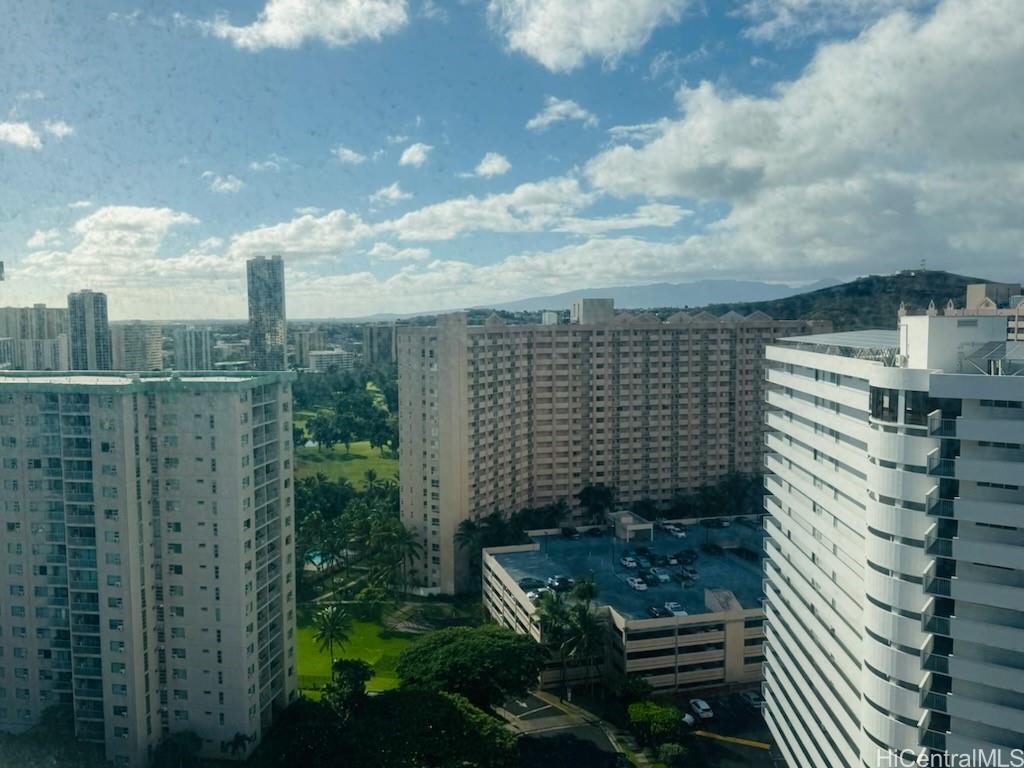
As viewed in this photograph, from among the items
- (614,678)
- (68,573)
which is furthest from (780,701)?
(68,573)

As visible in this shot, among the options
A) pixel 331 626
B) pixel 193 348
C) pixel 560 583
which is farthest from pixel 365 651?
pixel 193 348

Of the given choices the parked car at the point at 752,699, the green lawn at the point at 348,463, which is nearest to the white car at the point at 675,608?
the parked car at the point at 752,699

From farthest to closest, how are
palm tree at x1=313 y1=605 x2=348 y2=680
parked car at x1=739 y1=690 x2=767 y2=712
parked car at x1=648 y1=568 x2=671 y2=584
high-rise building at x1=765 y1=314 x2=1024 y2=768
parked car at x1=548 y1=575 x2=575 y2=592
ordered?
1. parked car at x1=648 y1=568 x2=671 y2=584
2. parked car at x1=548 y1=575 x2=575 y2=592
3. palm tree at x1=313 y1=605 x2=348 y2=680
4. parked car at x1=739 y1=690 x2=767 y2=712
5. high-rise building at x1=765 y1=314 x2=1024 y2=768

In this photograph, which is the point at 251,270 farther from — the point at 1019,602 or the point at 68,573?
the point at 1019,602

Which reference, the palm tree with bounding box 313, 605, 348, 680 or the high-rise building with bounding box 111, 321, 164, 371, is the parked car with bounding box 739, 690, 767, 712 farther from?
the high-rise building with bounding box 111, 321, 164, 371

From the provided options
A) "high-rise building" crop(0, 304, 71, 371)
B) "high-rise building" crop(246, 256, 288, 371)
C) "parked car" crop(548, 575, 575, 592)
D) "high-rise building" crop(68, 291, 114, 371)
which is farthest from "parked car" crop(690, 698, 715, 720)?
"high-rise building" crop(0, 304, 71, 371)

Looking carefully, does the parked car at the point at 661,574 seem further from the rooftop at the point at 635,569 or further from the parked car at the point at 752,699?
the parked car at the point at 752,699

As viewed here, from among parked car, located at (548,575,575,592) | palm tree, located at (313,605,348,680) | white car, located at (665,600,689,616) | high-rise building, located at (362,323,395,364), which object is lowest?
palm tree, located at (313,605,348,680)
